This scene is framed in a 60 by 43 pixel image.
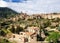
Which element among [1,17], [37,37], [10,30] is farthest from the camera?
[1,17]

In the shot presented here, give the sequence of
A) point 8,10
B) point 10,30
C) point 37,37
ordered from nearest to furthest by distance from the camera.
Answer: point 37,37
point 10,30
point 8,10

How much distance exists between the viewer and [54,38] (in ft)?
92.1

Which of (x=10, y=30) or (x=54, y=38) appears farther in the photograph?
(x=10, y=30)

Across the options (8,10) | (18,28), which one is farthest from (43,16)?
(18,28)

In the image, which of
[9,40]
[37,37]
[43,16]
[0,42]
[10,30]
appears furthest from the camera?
[43,16]

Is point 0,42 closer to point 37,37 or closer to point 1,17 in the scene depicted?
point 37,37

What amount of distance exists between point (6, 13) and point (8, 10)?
138 cm

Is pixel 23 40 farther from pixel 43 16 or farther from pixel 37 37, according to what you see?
pixel 43 16

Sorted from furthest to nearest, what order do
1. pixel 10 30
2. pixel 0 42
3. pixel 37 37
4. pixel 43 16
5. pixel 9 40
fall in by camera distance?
pixel 43 16
pixel 10 30
pixel 37 37
pixel 9 40
pixel 0 42

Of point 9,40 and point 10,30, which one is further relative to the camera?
point 10,30

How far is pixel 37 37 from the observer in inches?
1209

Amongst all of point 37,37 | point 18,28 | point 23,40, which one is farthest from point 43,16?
point 23,40

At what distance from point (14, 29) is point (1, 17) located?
18592 millimetres

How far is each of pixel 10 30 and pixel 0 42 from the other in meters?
10.9
